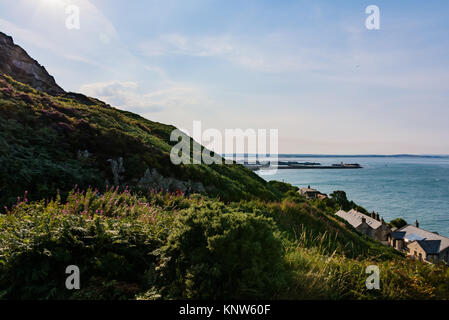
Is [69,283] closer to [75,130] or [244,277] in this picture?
[244,277]

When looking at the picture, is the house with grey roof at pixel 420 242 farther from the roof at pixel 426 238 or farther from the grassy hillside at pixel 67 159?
the grassy hillside at pixel 67 159

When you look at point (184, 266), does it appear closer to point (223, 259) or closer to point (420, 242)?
point (223, 259)

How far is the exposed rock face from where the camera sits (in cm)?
3397

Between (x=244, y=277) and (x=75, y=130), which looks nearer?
(x=244, y=277)

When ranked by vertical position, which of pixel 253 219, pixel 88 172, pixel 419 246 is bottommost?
pixel 419 246

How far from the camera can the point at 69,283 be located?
4.02 metres

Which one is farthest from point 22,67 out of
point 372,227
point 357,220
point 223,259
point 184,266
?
point 372,227

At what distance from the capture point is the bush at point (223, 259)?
3.87 m

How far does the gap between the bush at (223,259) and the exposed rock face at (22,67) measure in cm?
3724

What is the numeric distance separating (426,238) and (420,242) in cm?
429

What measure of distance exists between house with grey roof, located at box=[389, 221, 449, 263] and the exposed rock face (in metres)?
62.1

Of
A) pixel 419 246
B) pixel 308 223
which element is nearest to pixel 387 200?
pixel 419 246

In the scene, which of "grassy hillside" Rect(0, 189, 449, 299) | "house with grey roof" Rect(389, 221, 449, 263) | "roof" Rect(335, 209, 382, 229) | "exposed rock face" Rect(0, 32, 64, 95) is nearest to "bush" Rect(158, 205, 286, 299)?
"grassy hillside" Rect(0, 189, 449, 299)
